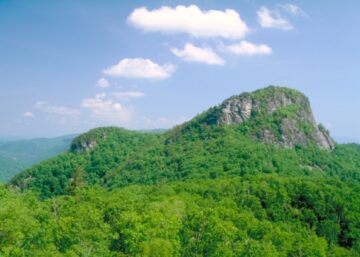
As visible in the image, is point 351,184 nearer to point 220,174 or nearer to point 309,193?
point 309,193

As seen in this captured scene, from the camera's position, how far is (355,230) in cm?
11500

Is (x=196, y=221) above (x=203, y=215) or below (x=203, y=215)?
below

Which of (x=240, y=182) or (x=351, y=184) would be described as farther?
(x=351, y=184)

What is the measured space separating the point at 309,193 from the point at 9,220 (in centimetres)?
8773

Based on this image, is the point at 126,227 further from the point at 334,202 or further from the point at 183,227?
the point at 334,202

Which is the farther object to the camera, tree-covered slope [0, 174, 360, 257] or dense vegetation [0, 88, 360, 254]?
dense vegetation [0, 88, 360, 254]

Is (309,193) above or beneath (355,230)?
above

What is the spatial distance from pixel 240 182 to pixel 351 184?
3904 cm

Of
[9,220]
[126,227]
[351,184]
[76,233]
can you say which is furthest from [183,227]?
[351,184]

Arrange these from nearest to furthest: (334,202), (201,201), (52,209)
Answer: (52,209) < (201,201) < (334,202)

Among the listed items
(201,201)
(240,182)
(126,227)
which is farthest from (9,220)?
(240,182)

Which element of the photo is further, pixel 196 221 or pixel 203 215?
pixel 203 215

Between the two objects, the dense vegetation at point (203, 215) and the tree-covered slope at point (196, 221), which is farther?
the dense vegetation at point (203, 215)

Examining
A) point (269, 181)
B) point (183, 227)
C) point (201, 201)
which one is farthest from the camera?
point (269, 181)
